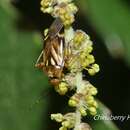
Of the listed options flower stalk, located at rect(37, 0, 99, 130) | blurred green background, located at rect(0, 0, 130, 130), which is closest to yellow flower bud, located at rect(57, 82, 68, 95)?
flower stalk, located at rect(37, 0, 99, 130)

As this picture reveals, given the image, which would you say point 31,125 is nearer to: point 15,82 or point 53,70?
point 15,82

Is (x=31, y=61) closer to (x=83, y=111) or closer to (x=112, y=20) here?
(x=112, y=20)

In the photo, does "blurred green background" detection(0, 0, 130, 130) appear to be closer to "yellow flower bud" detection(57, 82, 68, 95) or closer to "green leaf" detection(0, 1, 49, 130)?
"green leaf" detection(0, 1, 49, 130)

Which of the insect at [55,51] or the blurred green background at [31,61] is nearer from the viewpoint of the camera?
the insect at [55,51]

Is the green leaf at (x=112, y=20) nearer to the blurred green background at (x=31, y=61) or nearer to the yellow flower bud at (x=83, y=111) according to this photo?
the blurred green background at (x=31, y=61)

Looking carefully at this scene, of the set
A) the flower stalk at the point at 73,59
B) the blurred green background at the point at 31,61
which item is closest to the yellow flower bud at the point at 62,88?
the flower stalk at the point at 73,59
